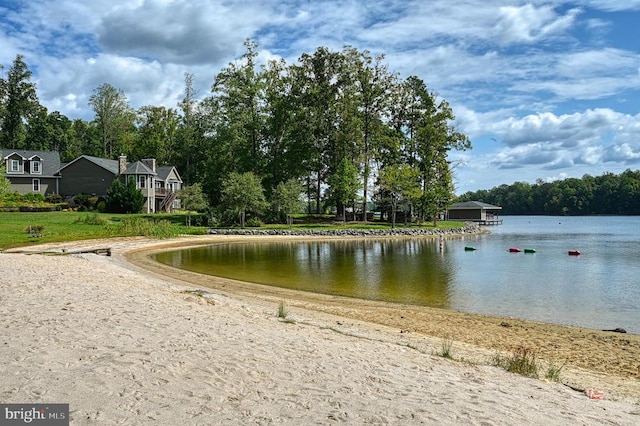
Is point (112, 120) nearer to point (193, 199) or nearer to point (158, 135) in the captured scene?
point (158, 135)

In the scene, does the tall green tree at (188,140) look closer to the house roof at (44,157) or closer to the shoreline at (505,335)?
the house roof at (44,157)

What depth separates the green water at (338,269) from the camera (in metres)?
18.1

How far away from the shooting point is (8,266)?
636 inches

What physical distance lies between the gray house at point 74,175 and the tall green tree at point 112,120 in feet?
70.4

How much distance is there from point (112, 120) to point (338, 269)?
75085 mm

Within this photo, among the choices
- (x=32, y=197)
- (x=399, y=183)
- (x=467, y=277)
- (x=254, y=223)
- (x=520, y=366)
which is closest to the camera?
(x=520, y=366)

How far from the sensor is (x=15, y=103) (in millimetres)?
75562

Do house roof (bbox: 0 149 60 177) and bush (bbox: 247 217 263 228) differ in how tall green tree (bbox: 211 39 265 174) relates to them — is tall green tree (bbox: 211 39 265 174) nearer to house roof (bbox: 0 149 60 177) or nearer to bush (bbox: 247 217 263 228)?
bush (bbox: 247 217 263 228)

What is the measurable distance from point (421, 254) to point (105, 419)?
30992 mm

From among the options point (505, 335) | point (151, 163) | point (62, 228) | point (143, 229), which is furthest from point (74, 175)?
point (505, 335)

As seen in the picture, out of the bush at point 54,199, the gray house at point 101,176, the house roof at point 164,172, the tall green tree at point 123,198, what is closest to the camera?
the tall green tree at point 123,198

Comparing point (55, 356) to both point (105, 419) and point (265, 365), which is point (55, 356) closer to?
point (105, 419)

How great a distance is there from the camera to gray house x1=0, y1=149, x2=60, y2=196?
57844mm

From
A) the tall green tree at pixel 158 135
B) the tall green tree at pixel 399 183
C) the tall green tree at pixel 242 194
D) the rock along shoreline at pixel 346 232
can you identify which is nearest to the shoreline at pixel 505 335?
the rock along shoreline at pixel 346 232
